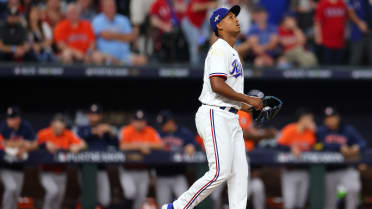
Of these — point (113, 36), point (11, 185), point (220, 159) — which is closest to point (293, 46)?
point (113, 36)

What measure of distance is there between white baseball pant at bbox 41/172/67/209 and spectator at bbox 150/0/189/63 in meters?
2.11

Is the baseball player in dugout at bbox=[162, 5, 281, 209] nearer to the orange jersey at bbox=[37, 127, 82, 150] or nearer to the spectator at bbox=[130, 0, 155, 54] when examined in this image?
the orange jersey at bbox=[37, 127, 82, 150]

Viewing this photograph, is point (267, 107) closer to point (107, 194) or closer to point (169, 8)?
point (107, 194)

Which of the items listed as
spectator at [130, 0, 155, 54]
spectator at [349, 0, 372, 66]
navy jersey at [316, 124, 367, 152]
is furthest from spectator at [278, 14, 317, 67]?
spectator at [130, 0, 155, 54]

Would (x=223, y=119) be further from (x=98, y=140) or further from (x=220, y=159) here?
(x=98, y=140)

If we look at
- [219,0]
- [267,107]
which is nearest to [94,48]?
[219,0]

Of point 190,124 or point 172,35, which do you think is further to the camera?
point 190,124

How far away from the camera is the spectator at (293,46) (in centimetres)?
999

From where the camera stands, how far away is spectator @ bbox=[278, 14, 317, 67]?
9.99 metres

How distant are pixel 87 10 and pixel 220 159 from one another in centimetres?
561

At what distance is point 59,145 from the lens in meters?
9.02

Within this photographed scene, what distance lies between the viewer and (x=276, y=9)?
10578 millimetres

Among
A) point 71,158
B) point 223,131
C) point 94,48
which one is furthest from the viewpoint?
point 94,48

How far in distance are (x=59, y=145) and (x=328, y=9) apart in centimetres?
405
